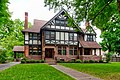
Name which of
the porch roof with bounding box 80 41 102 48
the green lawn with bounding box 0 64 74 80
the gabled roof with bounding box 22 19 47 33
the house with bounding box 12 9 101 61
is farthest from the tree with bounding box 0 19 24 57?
the green lawn with bounding box 0 64 74 80

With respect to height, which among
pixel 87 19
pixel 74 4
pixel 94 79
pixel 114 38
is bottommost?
pixel 94 79

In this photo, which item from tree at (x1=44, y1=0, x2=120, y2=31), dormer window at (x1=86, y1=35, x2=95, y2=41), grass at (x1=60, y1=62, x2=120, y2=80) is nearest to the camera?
grass at (x1=60, y1=62, x2=120, y2=80)

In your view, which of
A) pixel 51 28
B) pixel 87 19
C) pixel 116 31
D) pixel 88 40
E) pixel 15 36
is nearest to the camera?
pixel 87 19

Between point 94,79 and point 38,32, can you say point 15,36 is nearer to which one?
point 38,32

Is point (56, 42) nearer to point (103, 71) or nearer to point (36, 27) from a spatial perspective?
point (36, 27)

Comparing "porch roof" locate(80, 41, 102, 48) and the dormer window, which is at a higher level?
the dormer window

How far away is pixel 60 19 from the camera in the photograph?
3344 centimetres

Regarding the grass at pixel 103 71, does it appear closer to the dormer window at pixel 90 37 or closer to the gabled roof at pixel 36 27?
the gabled roof at pixel 36 27

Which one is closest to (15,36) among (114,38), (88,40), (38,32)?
(38,32)

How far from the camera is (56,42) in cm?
3309

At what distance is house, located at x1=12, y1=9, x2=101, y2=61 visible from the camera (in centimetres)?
3231

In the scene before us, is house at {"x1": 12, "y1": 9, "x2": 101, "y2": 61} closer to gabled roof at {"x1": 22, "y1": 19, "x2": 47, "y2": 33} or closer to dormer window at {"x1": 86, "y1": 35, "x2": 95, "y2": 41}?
gabled roof at {"x1": 22, "y1": 19, "x2": 47, "y2": 33}

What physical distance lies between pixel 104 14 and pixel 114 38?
9.75 metres

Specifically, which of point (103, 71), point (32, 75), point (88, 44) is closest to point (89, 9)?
point (103, 71)
